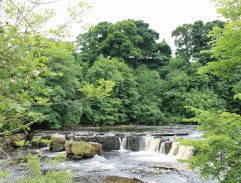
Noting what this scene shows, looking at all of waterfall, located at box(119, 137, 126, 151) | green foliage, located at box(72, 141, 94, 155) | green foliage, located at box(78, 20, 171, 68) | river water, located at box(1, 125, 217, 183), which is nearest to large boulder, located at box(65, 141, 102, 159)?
green foliage, located at box(72, 141, 94, 155)

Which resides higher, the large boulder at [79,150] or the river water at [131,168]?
the large boulder at [79,150]

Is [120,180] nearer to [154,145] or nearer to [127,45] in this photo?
[154,145]

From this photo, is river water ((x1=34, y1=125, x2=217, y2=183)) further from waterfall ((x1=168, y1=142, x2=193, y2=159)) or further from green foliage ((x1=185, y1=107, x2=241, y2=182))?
green foliage ((x1=185, y1=107, x2=241, y2=182))

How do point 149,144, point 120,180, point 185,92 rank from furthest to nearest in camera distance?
1. point 185,92
2. point 149,144
3. point 120,180

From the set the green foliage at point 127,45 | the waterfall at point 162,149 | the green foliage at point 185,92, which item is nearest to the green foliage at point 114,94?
the green foliage at point 127,45

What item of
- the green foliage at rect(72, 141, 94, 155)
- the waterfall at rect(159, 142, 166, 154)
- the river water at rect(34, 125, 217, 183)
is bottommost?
the river water at rect(34, 125, 217, 183)

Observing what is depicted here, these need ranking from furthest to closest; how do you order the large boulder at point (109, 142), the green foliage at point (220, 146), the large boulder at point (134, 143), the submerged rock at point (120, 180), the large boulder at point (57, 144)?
1. the large boulder at point (134, 143)
2. the large boulder at point (109, 142)
3. the large boulder at point (57, 144)
4. the submerged rock at point (120, 180)
5. the green foliage at point (220, 146)

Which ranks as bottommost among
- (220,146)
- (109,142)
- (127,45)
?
(109,142)

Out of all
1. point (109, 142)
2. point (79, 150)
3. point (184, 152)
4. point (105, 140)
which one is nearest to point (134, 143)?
point (109, 142)

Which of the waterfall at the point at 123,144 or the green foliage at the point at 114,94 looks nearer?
the waterfall at the point at 123,144

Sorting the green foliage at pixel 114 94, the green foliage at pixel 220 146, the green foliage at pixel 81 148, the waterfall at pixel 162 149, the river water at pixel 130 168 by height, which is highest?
the green foliage at pixel 114 94

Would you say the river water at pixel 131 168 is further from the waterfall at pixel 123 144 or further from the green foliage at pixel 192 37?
the green foliage at pixel 192 37

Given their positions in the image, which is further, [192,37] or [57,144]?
[192,37]

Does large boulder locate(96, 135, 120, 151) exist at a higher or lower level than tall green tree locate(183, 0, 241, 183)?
lower
